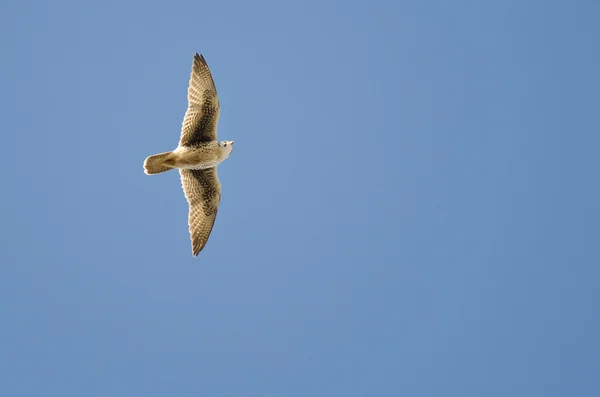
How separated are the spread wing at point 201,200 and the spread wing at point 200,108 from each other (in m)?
1.29

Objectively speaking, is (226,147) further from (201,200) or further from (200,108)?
(201,200)

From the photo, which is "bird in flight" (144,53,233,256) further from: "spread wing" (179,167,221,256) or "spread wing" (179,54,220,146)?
"spread wing" (179,167,221,256)

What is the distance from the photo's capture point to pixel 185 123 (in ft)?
64.1

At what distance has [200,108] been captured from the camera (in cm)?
1942

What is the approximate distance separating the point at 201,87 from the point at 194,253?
4.53m

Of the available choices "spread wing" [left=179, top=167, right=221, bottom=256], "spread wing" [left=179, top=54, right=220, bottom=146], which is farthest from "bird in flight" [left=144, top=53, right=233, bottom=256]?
"spread wing" [left=179, top=167, right=221, bottom=256]

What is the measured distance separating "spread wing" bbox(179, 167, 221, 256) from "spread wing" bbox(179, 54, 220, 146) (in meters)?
1.29

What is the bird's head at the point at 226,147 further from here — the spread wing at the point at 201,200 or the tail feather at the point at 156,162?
the tail feather at the point at 156,162

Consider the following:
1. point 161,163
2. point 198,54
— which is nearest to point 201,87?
point 198,54

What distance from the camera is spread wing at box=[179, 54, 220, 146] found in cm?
1939

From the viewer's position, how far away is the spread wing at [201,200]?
67.8 feet

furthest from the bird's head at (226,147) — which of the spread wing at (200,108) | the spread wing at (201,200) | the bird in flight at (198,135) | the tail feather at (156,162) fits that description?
the tail feather at (156,162)

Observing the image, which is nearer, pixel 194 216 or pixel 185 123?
pixel 185 123

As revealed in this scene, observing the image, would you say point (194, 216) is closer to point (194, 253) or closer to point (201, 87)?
point (194, 253)
